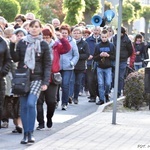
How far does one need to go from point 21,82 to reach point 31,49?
1.78 feet

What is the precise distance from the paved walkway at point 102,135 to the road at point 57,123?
25cm

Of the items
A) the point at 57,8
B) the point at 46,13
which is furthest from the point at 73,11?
the point at 57,8

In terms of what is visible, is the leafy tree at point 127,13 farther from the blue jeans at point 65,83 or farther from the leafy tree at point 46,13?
the blue jeans at point 65,83

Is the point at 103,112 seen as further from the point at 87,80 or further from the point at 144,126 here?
the point at 87,80

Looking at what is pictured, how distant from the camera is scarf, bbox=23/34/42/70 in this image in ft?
34.1

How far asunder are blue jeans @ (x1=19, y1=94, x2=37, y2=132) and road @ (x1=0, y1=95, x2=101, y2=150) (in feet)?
0.98

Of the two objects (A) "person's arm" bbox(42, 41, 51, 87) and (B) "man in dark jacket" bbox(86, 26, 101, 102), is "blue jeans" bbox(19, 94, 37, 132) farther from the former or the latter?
(B) "man in dark jacket" bbox(86, 26, 101, 102)

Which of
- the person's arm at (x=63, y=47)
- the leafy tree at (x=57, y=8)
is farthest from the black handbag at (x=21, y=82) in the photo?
the leafy tree at (x=57, y=8)

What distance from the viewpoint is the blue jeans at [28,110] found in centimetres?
1028

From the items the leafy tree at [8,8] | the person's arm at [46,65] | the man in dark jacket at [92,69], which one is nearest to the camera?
the person's arm at [46,65]

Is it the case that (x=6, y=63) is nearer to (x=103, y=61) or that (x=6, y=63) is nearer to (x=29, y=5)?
(x=103, y=61)

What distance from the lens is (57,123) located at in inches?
515

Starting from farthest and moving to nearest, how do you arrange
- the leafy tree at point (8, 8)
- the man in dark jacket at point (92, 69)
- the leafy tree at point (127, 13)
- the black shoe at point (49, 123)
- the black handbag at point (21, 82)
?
the leafy tree at point (127, 13)
the leafy tree at point (8, 8)
the man in dark jacket at point (92, 69)
the black shoe at point (49, 123)
the black handbag at point (21, 82)

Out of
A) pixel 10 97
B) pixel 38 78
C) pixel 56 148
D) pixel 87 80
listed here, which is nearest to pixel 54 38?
pixel 10 97
